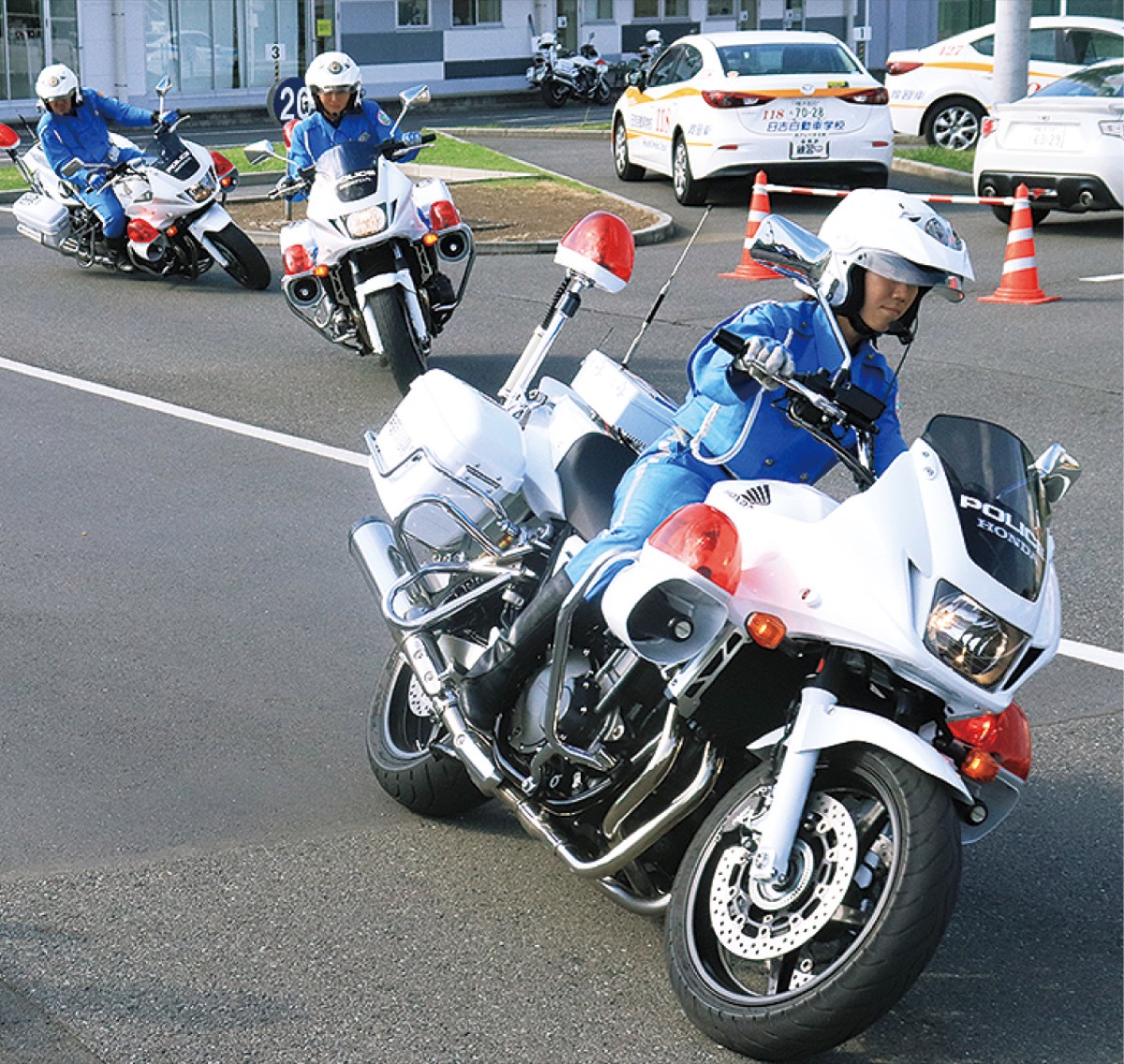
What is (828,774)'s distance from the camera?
3.85 metres

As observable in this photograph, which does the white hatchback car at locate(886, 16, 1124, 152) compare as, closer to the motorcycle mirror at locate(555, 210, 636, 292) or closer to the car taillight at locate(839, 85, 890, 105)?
the car taillight at locate(839, 85, 890, 105)

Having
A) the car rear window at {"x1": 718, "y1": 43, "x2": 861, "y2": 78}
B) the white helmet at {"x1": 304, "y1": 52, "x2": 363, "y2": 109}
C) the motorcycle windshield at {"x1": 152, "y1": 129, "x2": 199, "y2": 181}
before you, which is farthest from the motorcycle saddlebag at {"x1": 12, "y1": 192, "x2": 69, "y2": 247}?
the car rear window at {"x1": 718, "y1": 43, "x2": 861, "y2": 78}

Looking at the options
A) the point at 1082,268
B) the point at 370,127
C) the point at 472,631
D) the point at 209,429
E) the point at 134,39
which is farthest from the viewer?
the point at 134,39

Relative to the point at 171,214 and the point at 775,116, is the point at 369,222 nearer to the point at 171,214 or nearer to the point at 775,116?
the point at 171,214

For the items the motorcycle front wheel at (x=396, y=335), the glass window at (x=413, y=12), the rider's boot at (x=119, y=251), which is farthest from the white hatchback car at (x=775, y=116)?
the glass window at (x=413, y=12)

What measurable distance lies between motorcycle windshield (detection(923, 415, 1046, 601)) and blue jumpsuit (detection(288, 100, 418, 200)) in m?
8.33

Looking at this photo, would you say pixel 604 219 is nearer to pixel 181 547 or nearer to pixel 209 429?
pixel 181 547

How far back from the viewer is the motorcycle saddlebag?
14.4m

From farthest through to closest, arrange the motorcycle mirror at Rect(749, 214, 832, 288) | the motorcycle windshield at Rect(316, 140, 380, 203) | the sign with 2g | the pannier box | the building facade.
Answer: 1. the building facade
2. the sign with 2g
3. the motorcycle windshield at Rect(316, 140, 380, 203)
4. the pannier box
5. the motorcycle mirror at Rect(749, 214, 832, 288)

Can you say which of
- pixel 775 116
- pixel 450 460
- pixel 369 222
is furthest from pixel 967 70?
pixel 450 460

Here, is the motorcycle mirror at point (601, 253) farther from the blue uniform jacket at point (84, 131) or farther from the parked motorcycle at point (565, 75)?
the parked motorcycle at point (565, 75)

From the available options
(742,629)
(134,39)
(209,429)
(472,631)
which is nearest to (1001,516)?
(742,629)

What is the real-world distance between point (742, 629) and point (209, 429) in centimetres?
617

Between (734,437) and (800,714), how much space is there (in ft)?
3.05
